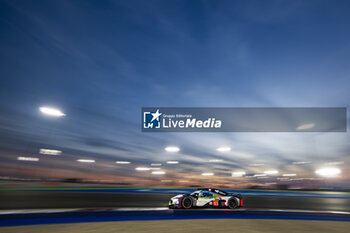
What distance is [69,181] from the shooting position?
33219mm

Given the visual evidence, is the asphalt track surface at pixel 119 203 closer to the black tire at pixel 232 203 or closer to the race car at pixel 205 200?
the black tire at pixel 232 203

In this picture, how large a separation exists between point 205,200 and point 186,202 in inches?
34.3

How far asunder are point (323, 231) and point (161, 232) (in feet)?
15.6

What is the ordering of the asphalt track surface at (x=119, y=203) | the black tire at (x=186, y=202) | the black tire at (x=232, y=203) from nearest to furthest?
the black tire at (x=186, y=202) → the black tire at (x=232, y=203) → the asphalt track surface at (x=119, y=203)

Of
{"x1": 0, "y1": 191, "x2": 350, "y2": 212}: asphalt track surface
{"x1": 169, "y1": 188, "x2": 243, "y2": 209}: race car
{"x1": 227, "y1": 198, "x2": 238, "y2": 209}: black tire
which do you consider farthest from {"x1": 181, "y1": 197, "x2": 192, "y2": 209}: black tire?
{"x1": 0, "y1": 191, "x2": 350, "y2": 212}: asphalt track surface

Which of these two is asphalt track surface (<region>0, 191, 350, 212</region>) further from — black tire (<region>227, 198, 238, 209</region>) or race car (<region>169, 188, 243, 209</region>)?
race car (<region>169, 188, 243, 209</region>)

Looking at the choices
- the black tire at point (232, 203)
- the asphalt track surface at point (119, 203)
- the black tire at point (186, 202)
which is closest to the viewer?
the black tire at point (186, 202)

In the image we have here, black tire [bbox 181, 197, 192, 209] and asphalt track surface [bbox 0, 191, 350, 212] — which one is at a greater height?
black tire [bbox 181, 197, 192, 209]

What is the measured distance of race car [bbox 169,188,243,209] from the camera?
846 centimetres

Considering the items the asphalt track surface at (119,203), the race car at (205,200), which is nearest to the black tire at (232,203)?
the race car at (205,200)

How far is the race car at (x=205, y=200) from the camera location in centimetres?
846

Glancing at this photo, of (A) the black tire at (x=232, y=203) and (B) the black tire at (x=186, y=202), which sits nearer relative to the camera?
(B) the black tire at (x=186, y=202)

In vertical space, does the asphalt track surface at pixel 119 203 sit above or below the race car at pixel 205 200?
below

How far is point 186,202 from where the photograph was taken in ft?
27.9
